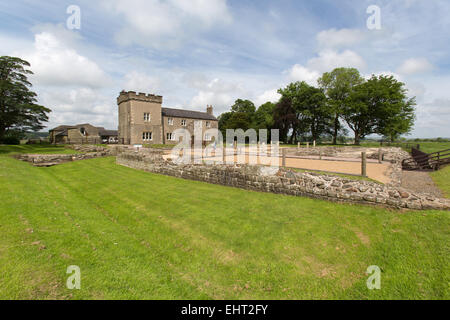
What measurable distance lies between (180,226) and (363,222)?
5661 millimetres

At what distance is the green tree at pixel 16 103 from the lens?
1067 inches

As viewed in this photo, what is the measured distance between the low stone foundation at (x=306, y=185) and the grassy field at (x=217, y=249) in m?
0.37

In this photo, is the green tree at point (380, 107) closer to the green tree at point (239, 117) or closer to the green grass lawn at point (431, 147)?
the green grass lawn at point (431, 147)

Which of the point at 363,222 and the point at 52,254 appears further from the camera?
the point at 363,222

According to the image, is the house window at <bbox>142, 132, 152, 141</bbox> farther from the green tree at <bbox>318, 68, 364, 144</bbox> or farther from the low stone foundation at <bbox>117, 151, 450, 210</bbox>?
the green tree at <bbox>318, 68, 364, 144</bbox>

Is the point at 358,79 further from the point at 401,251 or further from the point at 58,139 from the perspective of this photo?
the point at 58,139

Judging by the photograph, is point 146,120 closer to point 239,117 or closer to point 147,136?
point 147,136

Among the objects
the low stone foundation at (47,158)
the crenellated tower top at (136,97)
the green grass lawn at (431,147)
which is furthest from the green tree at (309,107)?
the low stone foundation at (47,158)

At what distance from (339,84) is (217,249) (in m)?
56.9

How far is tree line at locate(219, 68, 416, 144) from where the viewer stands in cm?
4062

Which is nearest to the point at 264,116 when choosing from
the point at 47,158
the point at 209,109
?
the point at 209,109
